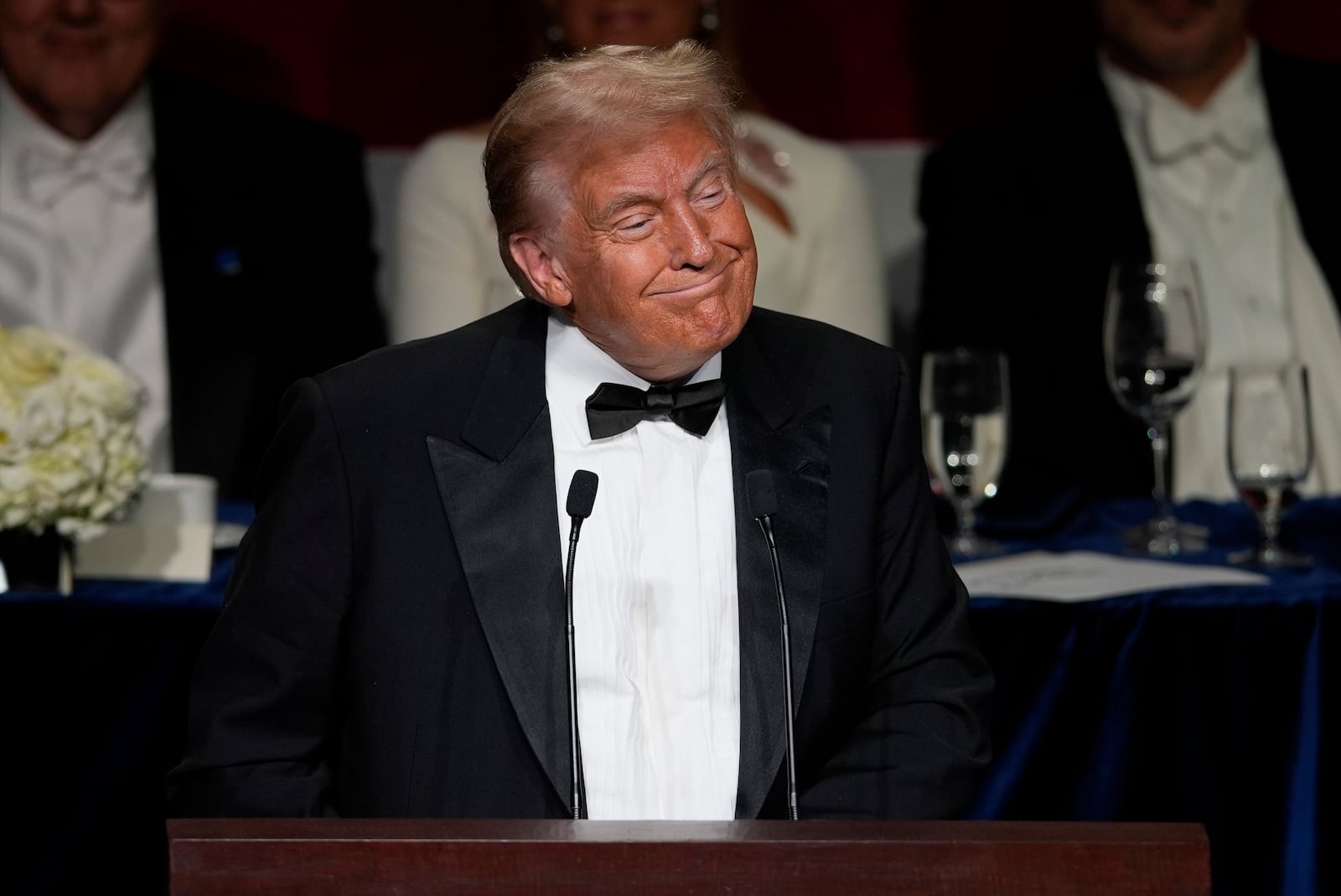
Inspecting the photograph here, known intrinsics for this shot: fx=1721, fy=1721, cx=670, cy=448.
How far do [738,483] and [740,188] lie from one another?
186cm

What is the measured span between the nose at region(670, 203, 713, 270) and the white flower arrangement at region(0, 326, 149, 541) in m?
1.00

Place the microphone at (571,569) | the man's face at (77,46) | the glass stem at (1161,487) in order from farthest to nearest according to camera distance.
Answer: the man's face at (77,46) → the glass stem at (1161,487) → the microphone at (571,569)

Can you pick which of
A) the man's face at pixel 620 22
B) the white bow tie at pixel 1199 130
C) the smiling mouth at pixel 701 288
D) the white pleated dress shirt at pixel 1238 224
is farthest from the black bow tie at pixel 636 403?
the white bow tie at pixel 1199 130

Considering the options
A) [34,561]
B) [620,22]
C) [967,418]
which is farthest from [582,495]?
[620,22]

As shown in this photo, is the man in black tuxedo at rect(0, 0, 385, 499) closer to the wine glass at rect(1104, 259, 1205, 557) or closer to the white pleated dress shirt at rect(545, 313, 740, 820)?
the wine glass at rect(1104, 259, 1205, 557)

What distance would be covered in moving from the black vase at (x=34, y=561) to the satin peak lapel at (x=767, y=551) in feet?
3.18

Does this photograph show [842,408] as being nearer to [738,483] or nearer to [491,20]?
[738,483]

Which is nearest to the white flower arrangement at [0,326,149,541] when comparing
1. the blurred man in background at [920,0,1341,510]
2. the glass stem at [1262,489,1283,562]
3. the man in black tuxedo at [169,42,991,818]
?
the man in black tuxedo at [169,42,991,818]

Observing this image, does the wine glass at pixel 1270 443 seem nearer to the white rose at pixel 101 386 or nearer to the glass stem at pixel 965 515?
the glass stem at pixel 965 515

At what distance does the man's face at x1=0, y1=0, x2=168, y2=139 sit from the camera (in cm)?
344

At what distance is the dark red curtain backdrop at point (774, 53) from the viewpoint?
3.97 metres

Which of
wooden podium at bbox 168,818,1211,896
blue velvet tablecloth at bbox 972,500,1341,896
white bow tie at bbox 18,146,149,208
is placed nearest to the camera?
wooden podium at bbox 168,818,1211,896

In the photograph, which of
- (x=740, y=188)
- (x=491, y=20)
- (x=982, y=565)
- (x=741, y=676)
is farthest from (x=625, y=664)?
(x=491, y=20)

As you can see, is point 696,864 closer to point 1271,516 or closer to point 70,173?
point 1271,516
